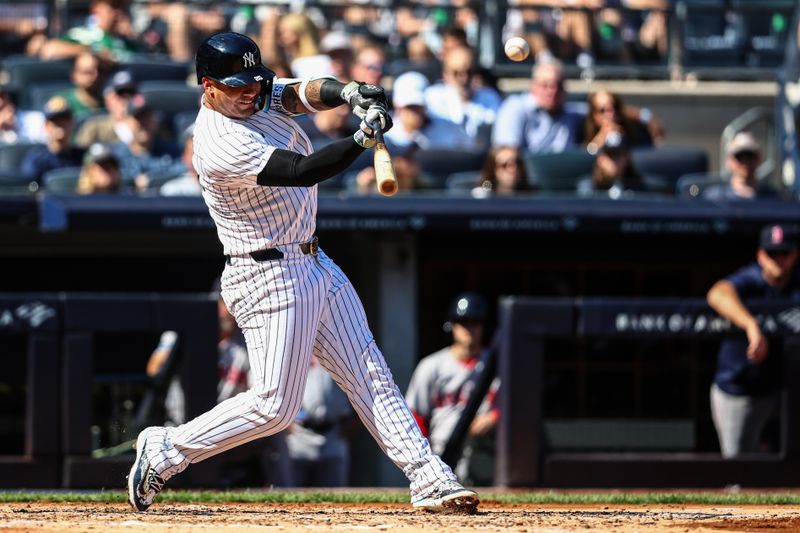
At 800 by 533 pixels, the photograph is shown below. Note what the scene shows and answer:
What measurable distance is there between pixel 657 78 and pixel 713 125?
57 centimetres

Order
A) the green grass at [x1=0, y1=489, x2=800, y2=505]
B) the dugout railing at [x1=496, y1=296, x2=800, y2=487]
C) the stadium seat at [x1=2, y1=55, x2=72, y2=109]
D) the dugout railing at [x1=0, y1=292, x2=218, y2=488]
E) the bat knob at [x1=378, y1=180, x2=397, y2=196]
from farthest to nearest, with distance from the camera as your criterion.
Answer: the stadium seat at [x1=2, y1=55, x2=72, y2=109]
the dugout railing at [x1=496, y1=296, x2=800, y2=487]
the dugout railing at [x1=0, y1=292, x2=218, y2=488]
the green grass at [x1=0, y1=489, x2=800, y2=505]
the bat knob at [x1=378, y1=180, x2=397, y2=196]

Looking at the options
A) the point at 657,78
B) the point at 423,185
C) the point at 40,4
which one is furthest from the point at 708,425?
the point at 40,4

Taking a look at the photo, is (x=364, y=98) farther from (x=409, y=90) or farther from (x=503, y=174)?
(x=409, y=90)

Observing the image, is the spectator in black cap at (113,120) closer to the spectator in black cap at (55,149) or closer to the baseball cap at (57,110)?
the spectator in black cap at (55,149)

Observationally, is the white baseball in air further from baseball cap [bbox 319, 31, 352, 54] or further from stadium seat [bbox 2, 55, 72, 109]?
stadium seat [bbox 2, 55, 72, 109]

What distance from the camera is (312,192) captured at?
16.0ft

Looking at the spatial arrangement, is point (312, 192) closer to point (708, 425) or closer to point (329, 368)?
point (329, 368)

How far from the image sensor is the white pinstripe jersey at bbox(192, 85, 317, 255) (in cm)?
461

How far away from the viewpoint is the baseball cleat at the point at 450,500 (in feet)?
16.1

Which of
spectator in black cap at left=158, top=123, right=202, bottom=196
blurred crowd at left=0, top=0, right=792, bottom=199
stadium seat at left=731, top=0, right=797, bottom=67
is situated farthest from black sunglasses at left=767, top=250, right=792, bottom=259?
stadium seat at left=731, top=0, right=797, bottom=67

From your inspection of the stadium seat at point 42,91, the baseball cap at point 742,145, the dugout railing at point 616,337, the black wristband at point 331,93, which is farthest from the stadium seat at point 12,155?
the black wristband at point 331,93

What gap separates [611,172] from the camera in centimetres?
867

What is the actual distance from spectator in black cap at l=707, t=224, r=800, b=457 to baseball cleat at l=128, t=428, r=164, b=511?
136 inches

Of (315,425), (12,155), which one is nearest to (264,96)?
(315,425)
